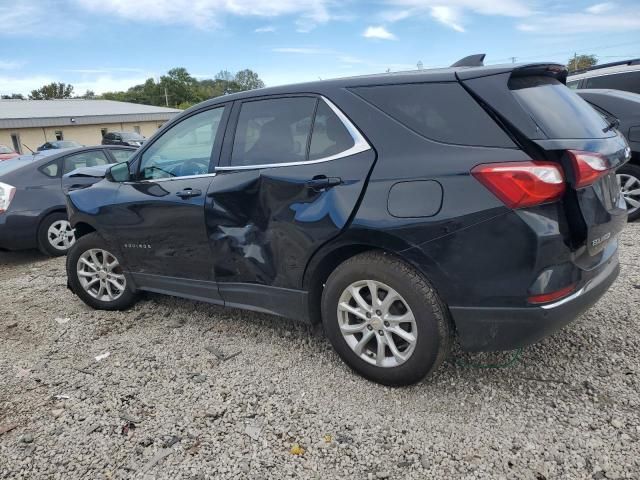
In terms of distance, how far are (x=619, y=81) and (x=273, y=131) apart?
6.67 metres

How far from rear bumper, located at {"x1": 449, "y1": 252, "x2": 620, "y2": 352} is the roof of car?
3.96 feet

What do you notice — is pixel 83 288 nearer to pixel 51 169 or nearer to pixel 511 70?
pixel 51 169

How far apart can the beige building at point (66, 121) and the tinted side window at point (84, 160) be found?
104ft

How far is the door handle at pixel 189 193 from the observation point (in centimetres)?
347

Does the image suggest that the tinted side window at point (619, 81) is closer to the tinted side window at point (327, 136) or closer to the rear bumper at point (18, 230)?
the tinted side window at point (327, 136)

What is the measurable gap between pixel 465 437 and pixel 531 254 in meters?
0.98

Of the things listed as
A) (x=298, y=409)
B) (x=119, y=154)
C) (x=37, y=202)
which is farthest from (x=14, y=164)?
(x=298, y=409)

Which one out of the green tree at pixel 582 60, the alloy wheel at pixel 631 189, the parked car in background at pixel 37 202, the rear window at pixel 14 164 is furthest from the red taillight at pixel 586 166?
the green tree at pixel 582 60

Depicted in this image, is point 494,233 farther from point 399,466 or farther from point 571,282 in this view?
point 399,466

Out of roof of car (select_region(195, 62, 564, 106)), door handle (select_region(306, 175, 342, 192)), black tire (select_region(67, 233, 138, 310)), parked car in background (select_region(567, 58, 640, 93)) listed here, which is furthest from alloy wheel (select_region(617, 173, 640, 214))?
black tire (select_region(67, 233, 138, 310))

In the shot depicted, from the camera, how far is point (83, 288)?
4.46m

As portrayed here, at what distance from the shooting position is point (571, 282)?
2.44 m

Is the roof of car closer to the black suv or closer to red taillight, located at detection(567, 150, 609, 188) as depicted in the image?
the black suv

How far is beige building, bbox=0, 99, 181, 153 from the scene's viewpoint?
34562mm
